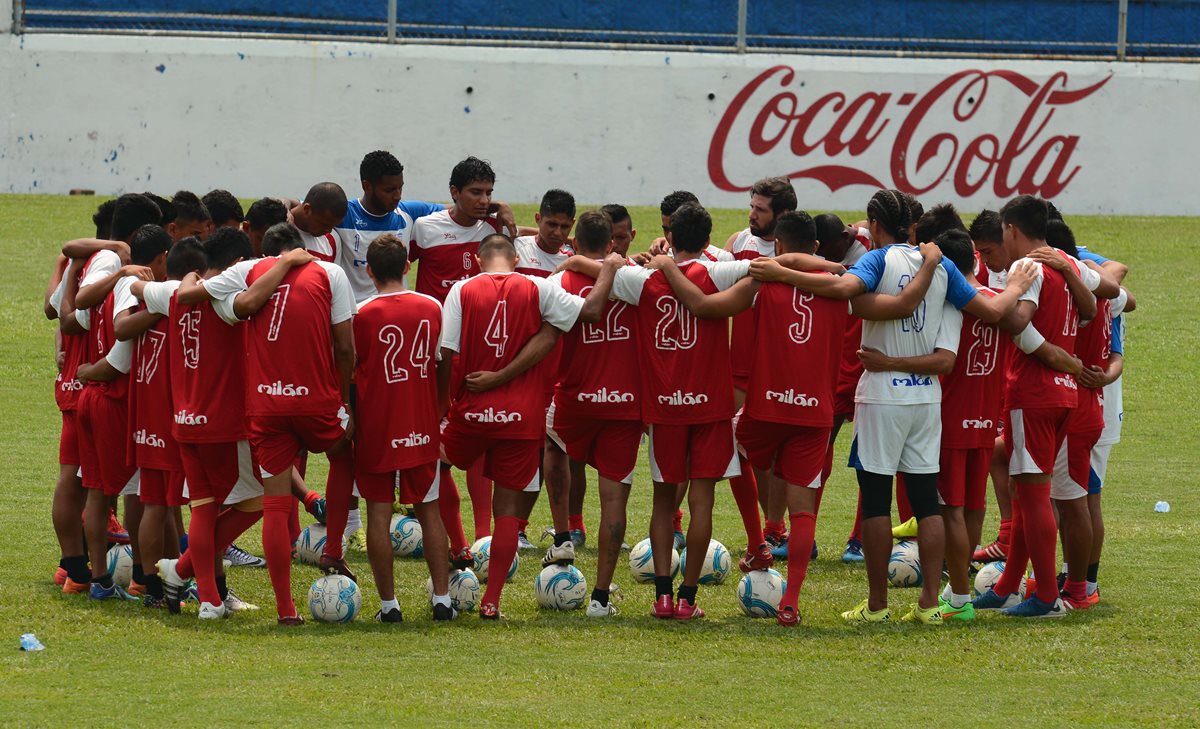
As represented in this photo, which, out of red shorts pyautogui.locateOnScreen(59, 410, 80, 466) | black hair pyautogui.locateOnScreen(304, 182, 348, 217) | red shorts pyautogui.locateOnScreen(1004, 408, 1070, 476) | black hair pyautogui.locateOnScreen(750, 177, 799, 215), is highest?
black hair pyautogui.locateOnScreen(750, 177, 799, 215)

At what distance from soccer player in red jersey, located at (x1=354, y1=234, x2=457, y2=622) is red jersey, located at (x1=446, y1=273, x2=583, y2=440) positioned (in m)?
0.14

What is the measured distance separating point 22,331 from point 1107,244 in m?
16.6

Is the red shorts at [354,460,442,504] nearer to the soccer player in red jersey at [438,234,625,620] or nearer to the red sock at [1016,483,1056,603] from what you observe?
the soccer player in red jersey at [438,234,625,620]

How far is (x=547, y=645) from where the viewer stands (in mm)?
6996

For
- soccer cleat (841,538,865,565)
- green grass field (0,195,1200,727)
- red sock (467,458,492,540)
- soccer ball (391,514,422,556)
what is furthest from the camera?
soccer cleat (841,538,865,565)

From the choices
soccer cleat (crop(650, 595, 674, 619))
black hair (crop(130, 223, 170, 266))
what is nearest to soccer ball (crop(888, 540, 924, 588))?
soccer cleat (crop(650, 595, 674, 619))

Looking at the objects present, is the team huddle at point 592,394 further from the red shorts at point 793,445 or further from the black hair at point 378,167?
the black hair at point 378,167

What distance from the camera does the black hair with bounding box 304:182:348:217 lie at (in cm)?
873

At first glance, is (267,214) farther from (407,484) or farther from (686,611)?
(686,611)

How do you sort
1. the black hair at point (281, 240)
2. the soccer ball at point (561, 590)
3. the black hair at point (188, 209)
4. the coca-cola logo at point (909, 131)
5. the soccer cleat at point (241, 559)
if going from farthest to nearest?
1. the coca-cola logo at point (909, 131)
2. the soccer cleat at point (241, 559)
3. the black hair at point (188, 209)
4. the soccer ball at point (561, 590)
5. the black hair at point (281, 240)

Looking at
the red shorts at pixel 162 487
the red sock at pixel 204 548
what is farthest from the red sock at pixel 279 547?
the red shorts at pixel 162 487

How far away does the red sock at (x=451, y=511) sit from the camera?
28.1 feet

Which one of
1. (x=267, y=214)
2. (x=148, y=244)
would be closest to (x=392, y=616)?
(x=148, y=244)

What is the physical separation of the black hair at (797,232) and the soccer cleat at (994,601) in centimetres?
219
